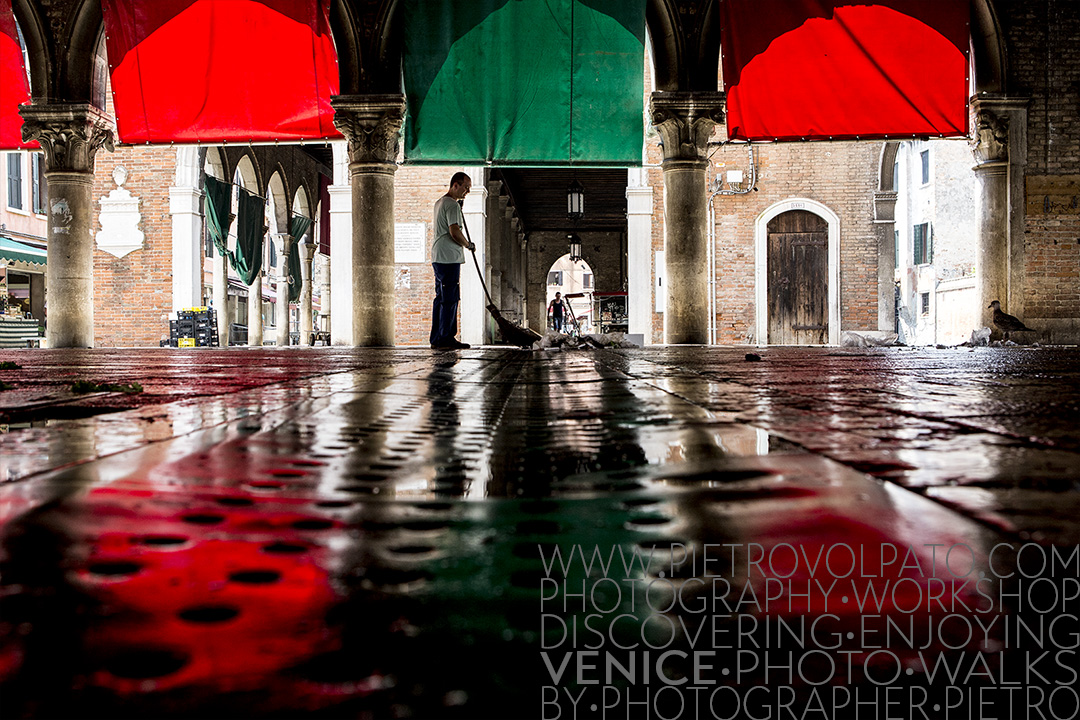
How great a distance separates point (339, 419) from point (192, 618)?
1.01 m

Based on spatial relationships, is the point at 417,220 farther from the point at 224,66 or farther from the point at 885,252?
the point at 885,252

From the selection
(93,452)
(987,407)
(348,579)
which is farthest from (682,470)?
(987,407)

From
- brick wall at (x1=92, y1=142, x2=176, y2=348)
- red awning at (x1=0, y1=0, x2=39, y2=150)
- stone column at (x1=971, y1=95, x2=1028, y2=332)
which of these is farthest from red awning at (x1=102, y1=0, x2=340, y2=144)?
stone column at (x1=971, y1=95, x2=1028, y2=332)

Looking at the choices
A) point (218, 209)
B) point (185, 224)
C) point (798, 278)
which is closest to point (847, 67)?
point (798, 278)

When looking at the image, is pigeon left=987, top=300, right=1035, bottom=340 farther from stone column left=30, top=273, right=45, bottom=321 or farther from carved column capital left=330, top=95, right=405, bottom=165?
stone column left=30, top=273, right=45, bottom=321

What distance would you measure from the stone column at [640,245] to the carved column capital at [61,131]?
874 cm

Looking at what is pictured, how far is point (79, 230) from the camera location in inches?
403

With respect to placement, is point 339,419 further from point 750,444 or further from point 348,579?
point 348,579

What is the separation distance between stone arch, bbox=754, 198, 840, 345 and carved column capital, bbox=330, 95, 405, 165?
839cm

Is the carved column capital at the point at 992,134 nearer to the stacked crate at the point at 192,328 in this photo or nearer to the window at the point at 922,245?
the stacked crate at the point at 192,328

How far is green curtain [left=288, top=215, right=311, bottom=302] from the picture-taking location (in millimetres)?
22266

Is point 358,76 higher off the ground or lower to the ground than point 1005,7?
lower

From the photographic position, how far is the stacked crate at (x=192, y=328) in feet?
47.4

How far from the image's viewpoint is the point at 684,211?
31.3 ft
